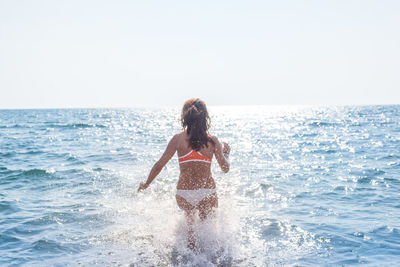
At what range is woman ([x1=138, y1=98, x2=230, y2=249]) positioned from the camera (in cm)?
467

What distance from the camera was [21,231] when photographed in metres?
6.07

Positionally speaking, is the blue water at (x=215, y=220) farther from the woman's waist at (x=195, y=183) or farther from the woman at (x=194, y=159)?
the woman's waist at (x=195, y=183)

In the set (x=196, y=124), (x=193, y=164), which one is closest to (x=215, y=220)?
(x=193, y=164)

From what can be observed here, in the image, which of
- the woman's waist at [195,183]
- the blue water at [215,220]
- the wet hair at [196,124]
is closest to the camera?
the wet hair at [196,124]

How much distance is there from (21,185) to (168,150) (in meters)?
6.91

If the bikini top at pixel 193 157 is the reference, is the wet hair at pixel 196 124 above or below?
above

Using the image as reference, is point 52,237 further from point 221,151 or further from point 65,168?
point 65,168

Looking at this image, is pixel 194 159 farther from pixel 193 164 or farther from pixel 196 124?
pixel 196 124

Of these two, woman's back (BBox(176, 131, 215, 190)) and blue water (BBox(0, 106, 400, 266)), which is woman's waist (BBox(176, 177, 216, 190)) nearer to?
woman's back (BBox(176, 131, 215, 190))

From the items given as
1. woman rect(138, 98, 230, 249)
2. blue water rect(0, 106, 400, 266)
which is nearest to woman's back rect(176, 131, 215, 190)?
woman rect(138, 98, 230, 249)

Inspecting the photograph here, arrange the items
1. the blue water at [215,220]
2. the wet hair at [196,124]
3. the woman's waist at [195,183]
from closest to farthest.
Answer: the wet hair at [196,124] < the woman's waist at [195,183] < the blue water at [215,220]

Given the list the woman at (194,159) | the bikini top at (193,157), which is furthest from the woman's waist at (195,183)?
the bikini top at (193,157)

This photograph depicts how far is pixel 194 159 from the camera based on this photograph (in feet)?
15.4

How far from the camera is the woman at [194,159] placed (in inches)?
184
